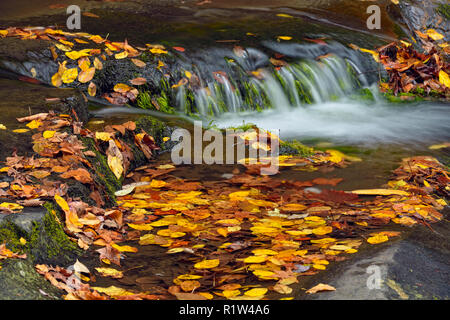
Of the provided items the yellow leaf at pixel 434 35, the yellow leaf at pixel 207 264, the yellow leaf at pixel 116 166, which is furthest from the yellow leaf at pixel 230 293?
the yellow leaf at pixel 434 35

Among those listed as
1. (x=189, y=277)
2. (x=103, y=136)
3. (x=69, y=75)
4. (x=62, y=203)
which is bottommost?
(x=189, y=277)

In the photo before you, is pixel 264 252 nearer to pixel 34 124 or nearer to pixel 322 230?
pixel 322 230

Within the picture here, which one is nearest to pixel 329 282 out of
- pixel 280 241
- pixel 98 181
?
pixel 280 241

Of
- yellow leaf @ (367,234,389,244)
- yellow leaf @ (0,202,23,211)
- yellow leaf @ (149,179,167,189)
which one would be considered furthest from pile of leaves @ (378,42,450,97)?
yellow leaf @ (0,202,23,211)

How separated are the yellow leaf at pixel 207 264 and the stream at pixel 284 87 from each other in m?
0.13

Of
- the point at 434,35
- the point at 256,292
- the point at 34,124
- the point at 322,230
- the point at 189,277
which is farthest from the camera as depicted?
the point at 434,35

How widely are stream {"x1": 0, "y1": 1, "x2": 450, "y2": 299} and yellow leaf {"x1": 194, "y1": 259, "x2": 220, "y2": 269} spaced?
0.13 metres

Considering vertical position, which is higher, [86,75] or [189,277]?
[86,75]

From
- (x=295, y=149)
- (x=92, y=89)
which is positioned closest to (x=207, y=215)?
(x=295, y=149)

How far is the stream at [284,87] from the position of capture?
5.04 meters

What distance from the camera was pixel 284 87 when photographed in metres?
7.50

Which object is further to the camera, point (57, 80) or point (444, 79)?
point (444, 79)

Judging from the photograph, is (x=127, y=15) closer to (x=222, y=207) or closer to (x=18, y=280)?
(x=222, y=207)

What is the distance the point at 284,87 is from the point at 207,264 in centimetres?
462
